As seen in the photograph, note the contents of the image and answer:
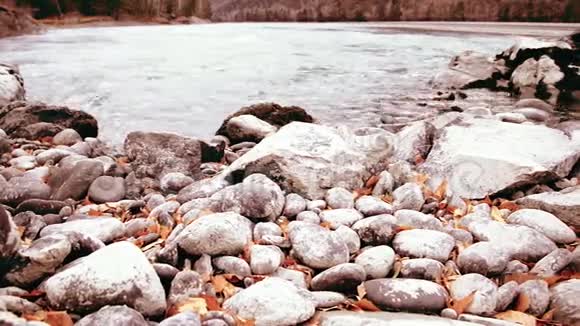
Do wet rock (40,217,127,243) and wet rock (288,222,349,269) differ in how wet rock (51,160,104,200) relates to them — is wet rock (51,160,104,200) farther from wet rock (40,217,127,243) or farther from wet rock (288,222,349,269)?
wet rock (288,222,349,269)

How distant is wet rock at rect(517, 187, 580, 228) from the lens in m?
2.50

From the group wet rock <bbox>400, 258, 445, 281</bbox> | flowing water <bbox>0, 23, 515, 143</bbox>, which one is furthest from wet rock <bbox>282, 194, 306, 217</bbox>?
flowing water <bbox>0, 23, 515, 143</bbox>

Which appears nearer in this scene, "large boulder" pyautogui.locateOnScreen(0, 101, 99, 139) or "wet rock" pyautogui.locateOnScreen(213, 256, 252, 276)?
"wet rock" pyautogui.locateOnScreen(213, 256, 252, 276)

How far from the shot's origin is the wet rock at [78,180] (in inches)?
111

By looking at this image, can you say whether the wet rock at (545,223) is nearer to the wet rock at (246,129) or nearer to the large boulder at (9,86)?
the wet rock at (246,129)

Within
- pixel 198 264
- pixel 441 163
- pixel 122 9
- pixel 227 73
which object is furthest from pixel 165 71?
pixel 122 9

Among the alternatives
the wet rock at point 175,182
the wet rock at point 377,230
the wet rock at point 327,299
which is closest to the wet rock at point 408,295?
the wet rock at point 327,299

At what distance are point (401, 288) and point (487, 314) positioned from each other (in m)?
0.31

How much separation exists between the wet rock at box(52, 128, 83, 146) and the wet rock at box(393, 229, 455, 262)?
2.87 metres

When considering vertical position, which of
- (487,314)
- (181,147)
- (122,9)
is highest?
(122,9)

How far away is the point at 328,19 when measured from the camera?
5984 cm

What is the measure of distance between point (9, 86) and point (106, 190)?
11.4 ft

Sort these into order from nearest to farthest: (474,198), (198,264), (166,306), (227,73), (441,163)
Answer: (166,306), (198,264), (474,198), (441,163), (227,73)

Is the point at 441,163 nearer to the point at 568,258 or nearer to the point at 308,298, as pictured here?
the point at 568,258
